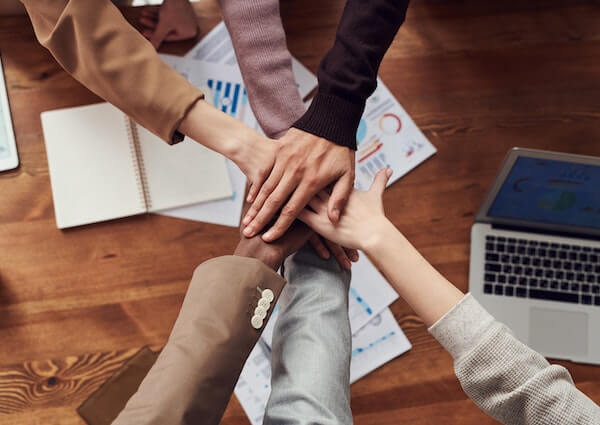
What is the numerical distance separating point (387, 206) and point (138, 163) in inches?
17.9

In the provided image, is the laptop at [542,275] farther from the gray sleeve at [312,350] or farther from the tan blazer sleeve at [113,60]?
the tan blazer sleeve at [113,60]

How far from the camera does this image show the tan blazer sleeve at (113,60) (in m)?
0.81

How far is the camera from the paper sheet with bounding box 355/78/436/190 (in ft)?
3.45

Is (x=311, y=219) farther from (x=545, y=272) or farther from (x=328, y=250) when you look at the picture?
(x=545, y=272)

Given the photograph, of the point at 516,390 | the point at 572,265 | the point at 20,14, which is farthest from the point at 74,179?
the point at 572,265

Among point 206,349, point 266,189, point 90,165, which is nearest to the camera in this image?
point 206,349

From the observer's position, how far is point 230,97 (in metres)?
1.06

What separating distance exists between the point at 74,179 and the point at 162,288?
0.81 ft

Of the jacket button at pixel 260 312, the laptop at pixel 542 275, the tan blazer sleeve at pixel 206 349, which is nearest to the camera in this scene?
the tan blazer sleeve at pixel 206 349

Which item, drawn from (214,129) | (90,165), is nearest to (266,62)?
(214,129)

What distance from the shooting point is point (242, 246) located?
854mm

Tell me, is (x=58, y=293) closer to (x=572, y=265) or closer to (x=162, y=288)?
(x=162, y=288)

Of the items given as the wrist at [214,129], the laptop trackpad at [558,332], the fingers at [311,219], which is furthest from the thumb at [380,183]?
the laptop trackpad at [558,332]

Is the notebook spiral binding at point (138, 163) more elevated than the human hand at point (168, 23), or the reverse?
the human hand at point (168, 23)
